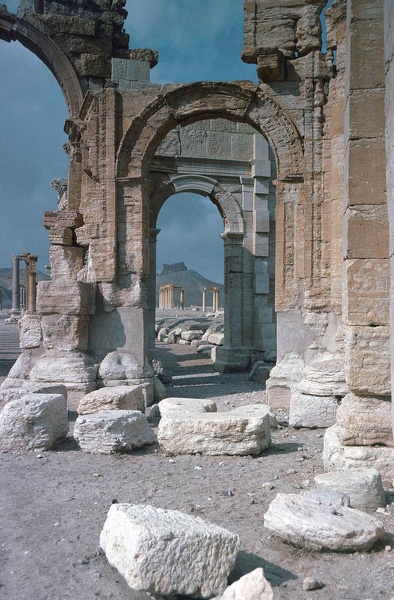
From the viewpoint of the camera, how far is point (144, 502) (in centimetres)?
441

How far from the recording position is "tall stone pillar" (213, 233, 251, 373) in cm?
1470

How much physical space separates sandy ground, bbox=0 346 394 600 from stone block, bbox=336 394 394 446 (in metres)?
0.43

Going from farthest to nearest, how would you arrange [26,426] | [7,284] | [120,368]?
[7,284] → [120,368] → [26,426]

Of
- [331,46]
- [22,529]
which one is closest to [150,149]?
[331,46]

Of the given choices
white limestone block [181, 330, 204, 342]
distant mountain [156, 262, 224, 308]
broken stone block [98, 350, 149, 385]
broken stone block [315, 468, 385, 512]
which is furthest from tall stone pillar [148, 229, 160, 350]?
distant mountain [156, 262, 224, 308]

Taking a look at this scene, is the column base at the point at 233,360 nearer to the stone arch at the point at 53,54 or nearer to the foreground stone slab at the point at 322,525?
the stone arch at the point at 53,54

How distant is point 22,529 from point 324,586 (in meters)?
2.03

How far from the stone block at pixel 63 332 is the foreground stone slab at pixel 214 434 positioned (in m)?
3.67

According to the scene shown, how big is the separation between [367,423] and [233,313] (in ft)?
34.5

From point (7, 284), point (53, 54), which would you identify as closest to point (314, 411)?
point (53, 54)

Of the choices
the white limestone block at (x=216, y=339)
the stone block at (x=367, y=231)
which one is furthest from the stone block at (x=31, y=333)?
the white limestone block at (x=216, y=339)

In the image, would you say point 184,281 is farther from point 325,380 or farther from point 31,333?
point 325,380

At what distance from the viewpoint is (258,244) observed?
15.5 metres

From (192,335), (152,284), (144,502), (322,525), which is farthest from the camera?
(192,335)
